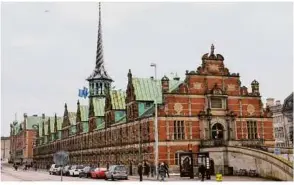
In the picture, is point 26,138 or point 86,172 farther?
point 26,138

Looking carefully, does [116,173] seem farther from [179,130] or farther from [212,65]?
[212,65]

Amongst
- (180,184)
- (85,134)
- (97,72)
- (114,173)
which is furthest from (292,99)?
(97,72)

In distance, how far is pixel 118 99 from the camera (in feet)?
248

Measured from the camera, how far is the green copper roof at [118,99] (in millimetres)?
74625

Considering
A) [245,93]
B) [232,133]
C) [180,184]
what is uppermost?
[245,93]

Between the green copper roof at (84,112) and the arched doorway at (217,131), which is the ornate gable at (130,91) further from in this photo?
the green copper roof at (84,112)

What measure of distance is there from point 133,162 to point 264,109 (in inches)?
734

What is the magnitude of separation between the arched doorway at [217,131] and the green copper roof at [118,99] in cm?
1832

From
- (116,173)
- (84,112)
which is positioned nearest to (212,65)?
(116,173)

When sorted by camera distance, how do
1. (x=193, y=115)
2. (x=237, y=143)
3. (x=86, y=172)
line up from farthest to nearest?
(x=193, y=115) → (x=86, y=172) → (x=237, y=143)

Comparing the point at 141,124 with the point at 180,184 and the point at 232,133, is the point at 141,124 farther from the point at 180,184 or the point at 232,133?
the point at 180,184

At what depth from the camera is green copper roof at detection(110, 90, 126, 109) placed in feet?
245

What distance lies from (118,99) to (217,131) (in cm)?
2016

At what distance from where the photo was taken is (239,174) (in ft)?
163
